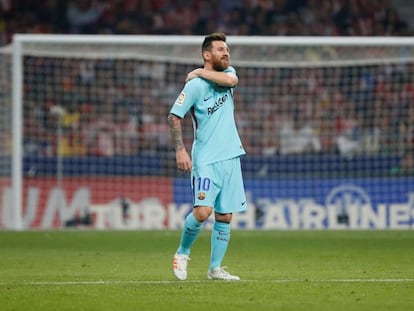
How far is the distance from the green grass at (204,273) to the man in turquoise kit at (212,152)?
0.36 metres

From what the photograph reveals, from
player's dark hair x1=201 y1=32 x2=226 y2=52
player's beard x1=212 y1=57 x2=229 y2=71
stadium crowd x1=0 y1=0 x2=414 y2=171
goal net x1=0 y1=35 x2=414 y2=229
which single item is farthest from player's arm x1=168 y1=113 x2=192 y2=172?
stadium crowd x1=0 y1=0 x2=414 y2=171

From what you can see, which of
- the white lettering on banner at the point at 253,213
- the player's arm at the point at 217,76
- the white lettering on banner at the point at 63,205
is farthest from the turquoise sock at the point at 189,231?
the white lettering on banner at the point at 63,205

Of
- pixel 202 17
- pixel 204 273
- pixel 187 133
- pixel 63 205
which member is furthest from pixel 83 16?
pixel 204 273

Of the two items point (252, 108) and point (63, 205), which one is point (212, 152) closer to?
point (63, 205)

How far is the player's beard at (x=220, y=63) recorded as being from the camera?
32.1ft

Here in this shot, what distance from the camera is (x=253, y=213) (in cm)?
1952

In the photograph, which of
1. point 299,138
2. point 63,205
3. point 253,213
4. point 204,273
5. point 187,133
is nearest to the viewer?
point 204,273

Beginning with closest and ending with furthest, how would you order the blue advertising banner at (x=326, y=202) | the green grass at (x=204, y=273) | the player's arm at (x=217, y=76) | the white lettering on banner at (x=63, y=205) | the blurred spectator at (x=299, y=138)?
the green grass at (x=204, y=273)
the player's arm at (x=217, y=76)
the blue advertising banner at (x=326, y=202)
the white lettering on banner at (x=63, y=205)
the blurred spectator at (x=299, y=138)

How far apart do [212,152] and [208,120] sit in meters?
0.29

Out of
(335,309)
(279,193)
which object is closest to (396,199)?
(279,193)

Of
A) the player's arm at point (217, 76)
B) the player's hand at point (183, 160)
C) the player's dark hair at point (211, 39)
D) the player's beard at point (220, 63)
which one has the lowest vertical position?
the player's hand at point (183, 160)

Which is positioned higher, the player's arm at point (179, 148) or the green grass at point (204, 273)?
the player's arm at point (179, 148)

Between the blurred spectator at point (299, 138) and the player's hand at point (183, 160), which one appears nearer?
the player's hand at point (183, 160)

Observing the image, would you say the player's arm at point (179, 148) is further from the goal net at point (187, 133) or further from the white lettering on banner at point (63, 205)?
the white lettering on banner at point (63, 205)
